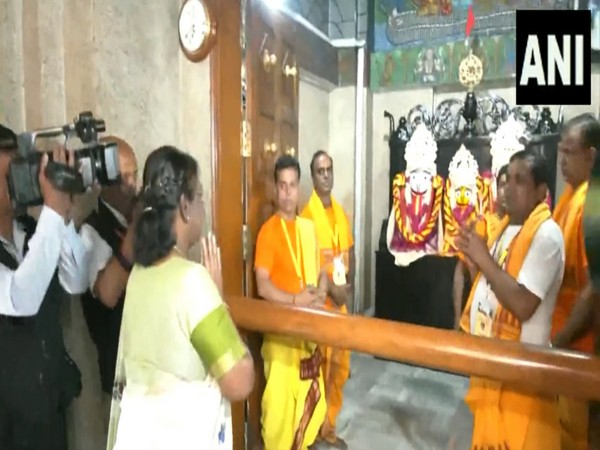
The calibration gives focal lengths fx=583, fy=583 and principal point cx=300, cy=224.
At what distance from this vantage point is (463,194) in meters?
1.42

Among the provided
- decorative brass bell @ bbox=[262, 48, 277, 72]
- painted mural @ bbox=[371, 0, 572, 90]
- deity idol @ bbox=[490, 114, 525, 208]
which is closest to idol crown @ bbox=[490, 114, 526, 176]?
deity idol @ bbox=[490, 114, 525, 208]

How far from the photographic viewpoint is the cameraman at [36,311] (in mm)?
1522

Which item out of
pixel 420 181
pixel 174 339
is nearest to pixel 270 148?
pixel 420 181

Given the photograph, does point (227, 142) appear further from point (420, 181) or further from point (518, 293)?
point (518, 293)

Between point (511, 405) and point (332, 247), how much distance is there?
1.99 ft

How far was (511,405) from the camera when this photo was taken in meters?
1.36

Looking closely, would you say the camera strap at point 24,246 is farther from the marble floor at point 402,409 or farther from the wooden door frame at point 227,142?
the marble floor at point 402,409

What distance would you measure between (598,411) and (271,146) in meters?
1.05

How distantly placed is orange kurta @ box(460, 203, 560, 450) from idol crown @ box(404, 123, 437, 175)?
0.23m

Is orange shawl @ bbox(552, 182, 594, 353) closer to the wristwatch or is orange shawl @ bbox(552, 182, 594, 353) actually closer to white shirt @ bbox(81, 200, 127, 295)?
the wristwatch

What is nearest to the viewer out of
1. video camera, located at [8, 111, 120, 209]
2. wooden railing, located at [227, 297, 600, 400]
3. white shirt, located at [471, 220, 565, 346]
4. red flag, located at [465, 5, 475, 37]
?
wooden railing, located at [227, 297, 600, 400]

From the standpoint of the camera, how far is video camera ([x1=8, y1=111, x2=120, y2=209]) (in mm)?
1498

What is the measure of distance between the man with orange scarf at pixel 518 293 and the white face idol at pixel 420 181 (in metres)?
0.15

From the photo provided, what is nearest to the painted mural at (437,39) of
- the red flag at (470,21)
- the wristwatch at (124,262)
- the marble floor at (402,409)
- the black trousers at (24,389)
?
the red flag at (470,21)
